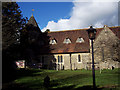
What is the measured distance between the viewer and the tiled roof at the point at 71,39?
85.3ft

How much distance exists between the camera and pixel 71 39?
28.5 meters

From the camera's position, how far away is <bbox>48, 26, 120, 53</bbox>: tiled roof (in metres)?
26.0

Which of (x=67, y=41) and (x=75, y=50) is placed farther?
(x=67, y=41)

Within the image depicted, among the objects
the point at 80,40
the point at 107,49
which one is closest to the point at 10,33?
the point at 80,40

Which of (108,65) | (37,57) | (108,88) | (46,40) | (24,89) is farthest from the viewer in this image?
(46,40)

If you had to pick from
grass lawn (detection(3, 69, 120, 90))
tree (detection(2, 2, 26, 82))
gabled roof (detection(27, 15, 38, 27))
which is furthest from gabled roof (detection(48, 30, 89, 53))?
grass lawn (detection(3, 69, 120, 90))

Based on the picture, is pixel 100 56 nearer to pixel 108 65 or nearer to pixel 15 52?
pixel 108 65

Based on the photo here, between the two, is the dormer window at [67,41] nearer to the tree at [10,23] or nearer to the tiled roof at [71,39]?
the tiled roof at [71,39]

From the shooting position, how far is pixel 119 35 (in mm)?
25453

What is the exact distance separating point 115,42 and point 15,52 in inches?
704

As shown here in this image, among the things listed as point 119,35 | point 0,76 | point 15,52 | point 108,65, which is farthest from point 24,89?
point 119,35

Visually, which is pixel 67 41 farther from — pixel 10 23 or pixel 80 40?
pixel 10 23

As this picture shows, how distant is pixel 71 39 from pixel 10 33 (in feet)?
43.8

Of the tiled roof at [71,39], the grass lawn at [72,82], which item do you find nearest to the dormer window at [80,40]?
the tiled roof at [71,39]
